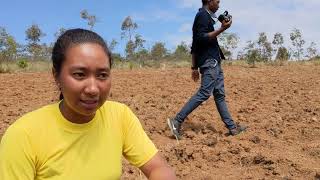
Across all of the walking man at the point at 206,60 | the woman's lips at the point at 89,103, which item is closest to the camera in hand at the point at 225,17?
the walking man at the point at 206,60

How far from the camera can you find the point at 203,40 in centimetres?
473

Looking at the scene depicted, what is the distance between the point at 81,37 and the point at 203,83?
3056 millimetres

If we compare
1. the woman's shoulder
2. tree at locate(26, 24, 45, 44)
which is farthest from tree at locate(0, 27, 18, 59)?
the woman's shoulder

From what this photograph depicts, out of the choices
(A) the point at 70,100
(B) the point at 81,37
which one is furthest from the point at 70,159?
(B) the point at 81,37

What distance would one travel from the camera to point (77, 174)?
5.87 feet

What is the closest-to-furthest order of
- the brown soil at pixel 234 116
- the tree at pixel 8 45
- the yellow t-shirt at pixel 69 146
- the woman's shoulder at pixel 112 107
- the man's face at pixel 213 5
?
the yellow t-shirt at pixel 69 146, the woman's shoulder at pixel 112 107, the brown soil at pixel 234 116, the man's face at pixel 213 5, the tree at pixel 8 45

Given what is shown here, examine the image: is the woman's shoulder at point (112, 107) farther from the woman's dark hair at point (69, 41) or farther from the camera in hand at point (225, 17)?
→ the camera in hand at point (225, 17)

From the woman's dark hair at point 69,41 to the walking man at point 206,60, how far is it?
295 centimetres

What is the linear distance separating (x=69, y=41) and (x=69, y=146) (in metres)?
0.38

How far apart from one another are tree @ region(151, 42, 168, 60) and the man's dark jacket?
640 inches

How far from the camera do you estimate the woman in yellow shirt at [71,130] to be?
169cm

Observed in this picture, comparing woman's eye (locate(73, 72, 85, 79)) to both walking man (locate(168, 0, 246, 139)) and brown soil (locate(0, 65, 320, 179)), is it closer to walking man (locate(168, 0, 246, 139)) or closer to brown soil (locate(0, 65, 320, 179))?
brown soil (locate(0, 65, 320, 179))

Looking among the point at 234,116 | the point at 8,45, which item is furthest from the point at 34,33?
the point at 234,116

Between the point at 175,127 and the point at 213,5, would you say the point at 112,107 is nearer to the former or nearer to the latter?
the point at 175,127
